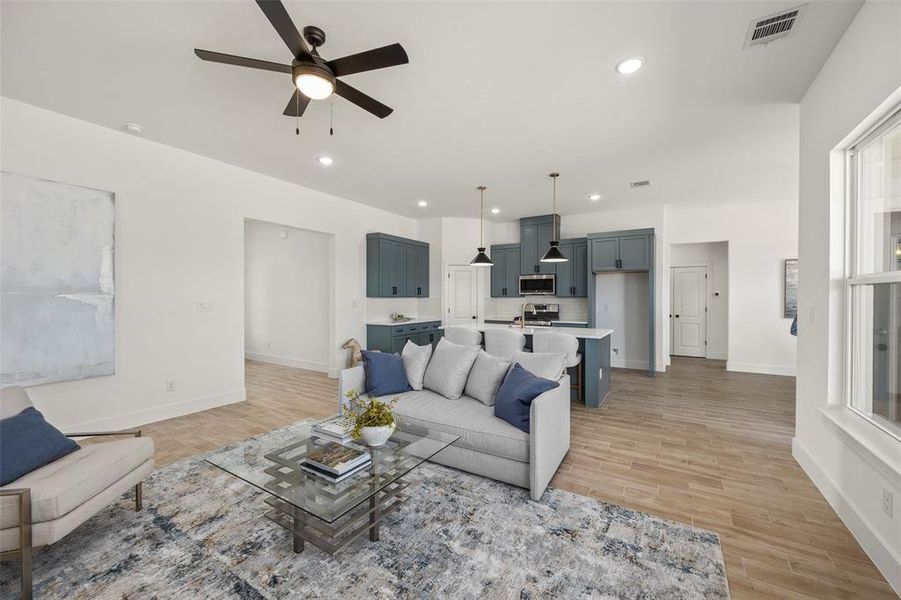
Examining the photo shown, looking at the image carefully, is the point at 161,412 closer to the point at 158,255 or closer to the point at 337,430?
the point at 158,255

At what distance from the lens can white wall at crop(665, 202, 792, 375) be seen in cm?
639

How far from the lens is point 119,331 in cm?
375

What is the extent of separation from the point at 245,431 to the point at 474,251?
5463mm

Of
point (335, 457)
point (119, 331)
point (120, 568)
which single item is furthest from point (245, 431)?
point (335, 457)

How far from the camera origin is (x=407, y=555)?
1982 mm

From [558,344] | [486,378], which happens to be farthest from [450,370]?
[558,344]

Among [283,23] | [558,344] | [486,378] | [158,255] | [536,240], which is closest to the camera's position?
[283,23]

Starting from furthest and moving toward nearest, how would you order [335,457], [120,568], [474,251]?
[474,251] < [335,457] < [120,568]

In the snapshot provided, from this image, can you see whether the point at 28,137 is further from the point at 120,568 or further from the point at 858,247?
the point at 858,247

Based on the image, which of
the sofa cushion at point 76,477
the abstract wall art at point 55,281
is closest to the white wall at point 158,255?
the abstract wall art at point 55,281

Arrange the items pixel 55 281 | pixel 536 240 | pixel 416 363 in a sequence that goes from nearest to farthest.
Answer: pixel 55 281, pixel 416 363, pixel 536 240

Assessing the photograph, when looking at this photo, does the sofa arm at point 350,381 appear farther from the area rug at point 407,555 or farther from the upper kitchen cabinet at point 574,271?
the upper kitchen cabinet at point 574,271

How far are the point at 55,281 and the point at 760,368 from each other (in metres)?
9.69

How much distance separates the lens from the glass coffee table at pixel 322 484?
1804 millimetres
